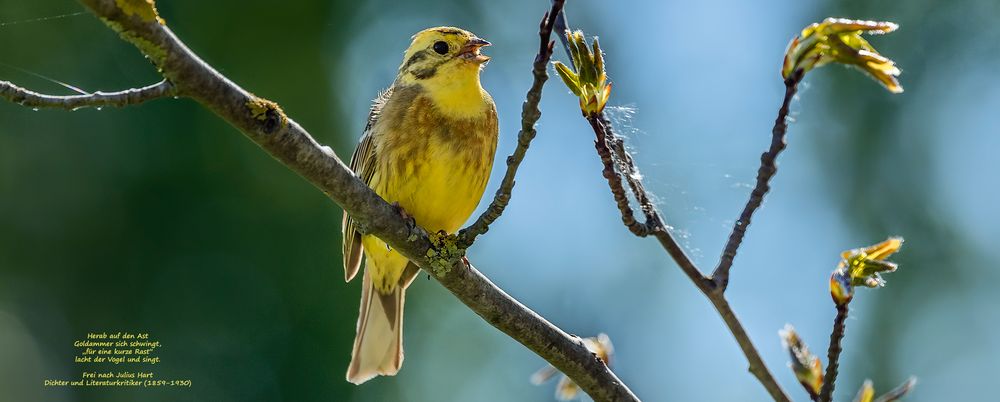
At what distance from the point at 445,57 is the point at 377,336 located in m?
1.25

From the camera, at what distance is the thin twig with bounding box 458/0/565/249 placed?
224 centimetres

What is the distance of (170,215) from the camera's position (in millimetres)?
6758

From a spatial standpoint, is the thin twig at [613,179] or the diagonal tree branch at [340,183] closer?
the diagonal tree branch at [340,183]

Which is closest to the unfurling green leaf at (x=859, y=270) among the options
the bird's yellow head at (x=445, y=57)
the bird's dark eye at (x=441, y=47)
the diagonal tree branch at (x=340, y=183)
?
the diagonal tree branch at (x=340, y=183)

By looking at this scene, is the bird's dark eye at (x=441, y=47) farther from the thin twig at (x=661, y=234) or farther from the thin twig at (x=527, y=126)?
the thin twig at (x=661, y=234)

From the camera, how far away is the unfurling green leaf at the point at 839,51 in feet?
7.43

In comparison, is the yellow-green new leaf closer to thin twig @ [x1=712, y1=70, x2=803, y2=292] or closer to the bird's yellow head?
thin twig @ [x1=712, y1=70, x2=803, y2=292]

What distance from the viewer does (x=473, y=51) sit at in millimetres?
4391

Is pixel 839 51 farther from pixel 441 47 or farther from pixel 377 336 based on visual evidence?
pixel 377 336

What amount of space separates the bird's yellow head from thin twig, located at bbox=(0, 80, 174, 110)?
7.10ft

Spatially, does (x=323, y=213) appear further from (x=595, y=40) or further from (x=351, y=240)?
(x=595, y=40)

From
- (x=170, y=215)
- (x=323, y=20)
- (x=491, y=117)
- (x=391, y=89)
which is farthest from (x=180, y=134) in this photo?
(x=491, y=117)

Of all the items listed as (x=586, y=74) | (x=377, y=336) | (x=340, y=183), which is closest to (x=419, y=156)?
(x=377, y=336)

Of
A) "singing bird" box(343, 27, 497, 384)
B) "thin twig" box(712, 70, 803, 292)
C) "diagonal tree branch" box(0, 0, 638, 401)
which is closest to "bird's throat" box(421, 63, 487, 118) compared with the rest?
"singing bird" box(343, 27, 497, 384)
